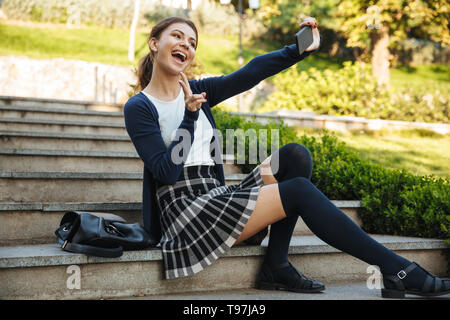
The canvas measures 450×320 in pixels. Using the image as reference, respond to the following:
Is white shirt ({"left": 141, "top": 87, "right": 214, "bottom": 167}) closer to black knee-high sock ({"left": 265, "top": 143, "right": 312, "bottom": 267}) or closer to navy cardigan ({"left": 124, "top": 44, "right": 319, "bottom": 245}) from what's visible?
navy cardigan ({"left": 124, "top": 44, "right": 319, "bottom": 245})

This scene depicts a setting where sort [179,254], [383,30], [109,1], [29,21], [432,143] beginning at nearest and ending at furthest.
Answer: [179,254], [432,143], [383,30], [29,21], [109,1]

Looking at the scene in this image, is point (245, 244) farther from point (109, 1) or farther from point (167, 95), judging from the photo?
point (109, 1)

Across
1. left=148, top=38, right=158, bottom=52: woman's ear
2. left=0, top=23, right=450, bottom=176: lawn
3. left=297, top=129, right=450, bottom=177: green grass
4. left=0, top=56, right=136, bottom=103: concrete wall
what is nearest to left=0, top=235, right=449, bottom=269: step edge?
left=148, top=38, right=158, bottom=52: woman's ear

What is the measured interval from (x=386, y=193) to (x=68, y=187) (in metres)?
2.29

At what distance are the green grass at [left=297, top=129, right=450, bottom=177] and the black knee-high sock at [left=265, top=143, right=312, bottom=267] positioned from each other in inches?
94.3

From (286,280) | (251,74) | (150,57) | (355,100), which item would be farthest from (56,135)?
(355,100)

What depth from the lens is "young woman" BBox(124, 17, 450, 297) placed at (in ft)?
7.43

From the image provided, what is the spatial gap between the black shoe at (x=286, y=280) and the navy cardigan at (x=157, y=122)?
24.0 inches

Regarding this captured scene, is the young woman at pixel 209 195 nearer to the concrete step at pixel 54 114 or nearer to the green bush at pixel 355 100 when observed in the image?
the concrete step at pixel 54 114

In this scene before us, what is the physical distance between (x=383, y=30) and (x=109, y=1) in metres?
14.7

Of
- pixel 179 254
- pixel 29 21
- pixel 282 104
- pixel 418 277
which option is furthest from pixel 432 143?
pixel 29 21

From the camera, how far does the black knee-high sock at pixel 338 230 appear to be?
2.26 metres
